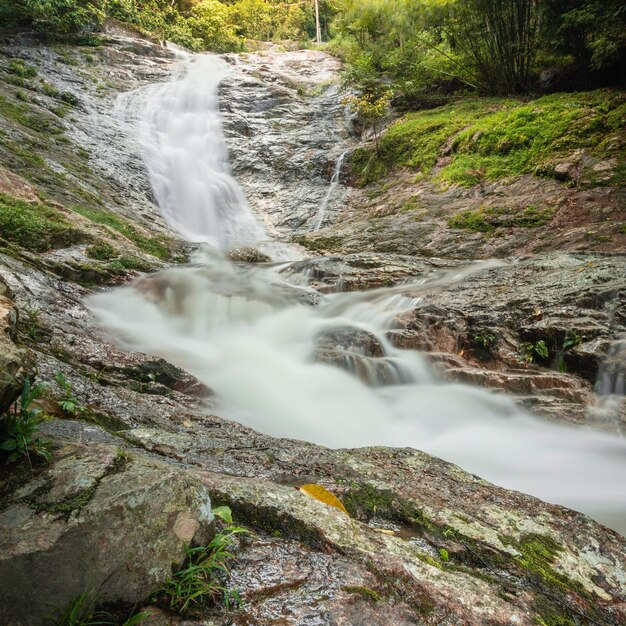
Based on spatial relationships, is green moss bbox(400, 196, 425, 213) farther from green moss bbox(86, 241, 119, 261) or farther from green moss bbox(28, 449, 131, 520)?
green moss bbox(28, 449, 131, 520)

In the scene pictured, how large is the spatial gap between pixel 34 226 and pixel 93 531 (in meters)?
7.35

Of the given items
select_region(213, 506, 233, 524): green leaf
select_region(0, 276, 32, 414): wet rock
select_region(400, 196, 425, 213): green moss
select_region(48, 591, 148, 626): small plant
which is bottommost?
select_region(48, 591, 148, 626): small plant

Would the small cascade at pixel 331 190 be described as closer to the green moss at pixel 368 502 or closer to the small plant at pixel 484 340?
the small plant at pixel 484 340

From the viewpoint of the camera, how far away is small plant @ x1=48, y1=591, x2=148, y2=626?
1053 millimetres

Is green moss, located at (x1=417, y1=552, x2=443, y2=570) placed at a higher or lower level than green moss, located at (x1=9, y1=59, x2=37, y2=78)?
lower

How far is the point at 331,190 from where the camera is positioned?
14211 millimetres

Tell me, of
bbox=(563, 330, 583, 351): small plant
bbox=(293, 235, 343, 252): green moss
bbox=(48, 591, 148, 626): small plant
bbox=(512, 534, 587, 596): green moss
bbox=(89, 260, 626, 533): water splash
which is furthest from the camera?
bbox=(293, 235, 343, 252): green moss

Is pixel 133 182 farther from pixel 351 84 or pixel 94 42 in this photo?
pixel 94 42

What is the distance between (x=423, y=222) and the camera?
1010cm

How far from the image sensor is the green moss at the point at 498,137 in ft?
30.6

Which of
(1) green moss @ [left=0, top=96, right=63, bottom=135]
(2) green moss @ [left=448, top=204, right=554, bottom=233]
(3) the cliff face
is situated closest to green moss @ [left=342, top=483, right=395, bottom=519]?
(3) the cliff face

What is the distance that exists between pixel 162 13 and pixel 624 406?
29.4 meters

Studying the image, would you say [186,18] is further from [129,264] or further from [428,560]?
[428,560]

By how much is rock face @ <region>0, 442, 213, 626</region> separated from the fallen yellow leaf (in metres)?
0.74
